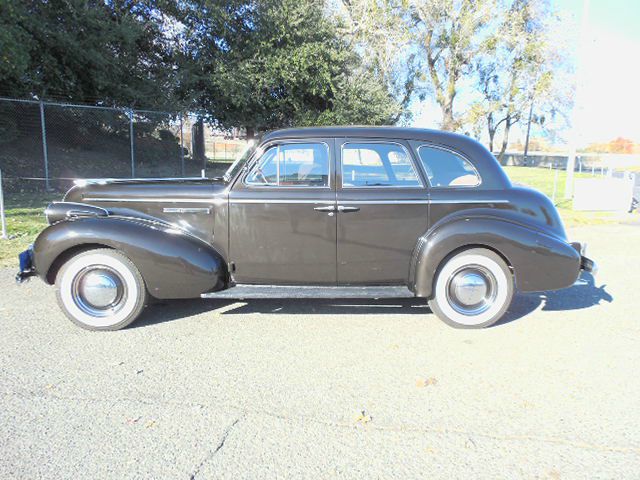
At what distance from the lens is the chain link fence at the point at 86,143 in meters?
13.5

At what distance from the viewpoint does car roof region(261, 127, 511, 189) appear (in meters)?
4.23

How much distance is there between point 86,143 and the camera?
1645cm

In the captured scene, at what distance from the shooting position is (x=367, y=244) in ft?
13.5

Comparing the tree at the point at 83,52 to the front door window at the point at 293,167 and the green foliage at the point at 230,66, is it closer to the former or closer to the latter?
the green foliage at the point at 230,66

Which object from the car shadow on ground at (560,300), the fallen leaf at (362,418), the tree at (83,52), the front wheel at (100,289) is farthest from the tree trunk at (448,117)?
the fallen leaf at (362,418)

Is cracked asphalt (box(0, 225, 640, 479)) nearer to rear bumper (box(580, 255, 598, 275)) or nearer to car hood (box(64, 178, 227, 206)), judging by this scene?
rear bumper (box(580, 255, 598, 275))

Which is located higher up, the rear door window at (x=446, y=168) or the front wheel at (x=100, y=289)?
the rear door window at (x=446, y=168)

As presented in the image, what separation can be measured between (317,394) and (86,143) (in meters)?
16.6

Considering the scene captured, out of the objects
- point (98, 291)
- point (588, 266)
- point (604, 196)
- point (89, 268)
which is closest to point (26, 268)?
point (89, 268)

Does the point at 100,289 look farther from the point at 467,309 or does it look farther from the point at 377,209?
the point at 467,309

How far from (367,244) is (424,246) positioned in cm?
52

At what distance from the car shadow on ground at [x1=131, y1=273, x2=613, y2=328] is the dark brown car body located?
1.46 ft

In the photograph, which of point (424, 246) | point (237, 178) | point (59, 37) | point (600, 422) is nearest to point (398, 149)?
point (424, 246)

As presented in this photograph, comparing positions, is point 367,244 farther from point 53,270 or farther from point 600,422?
point 53,270
